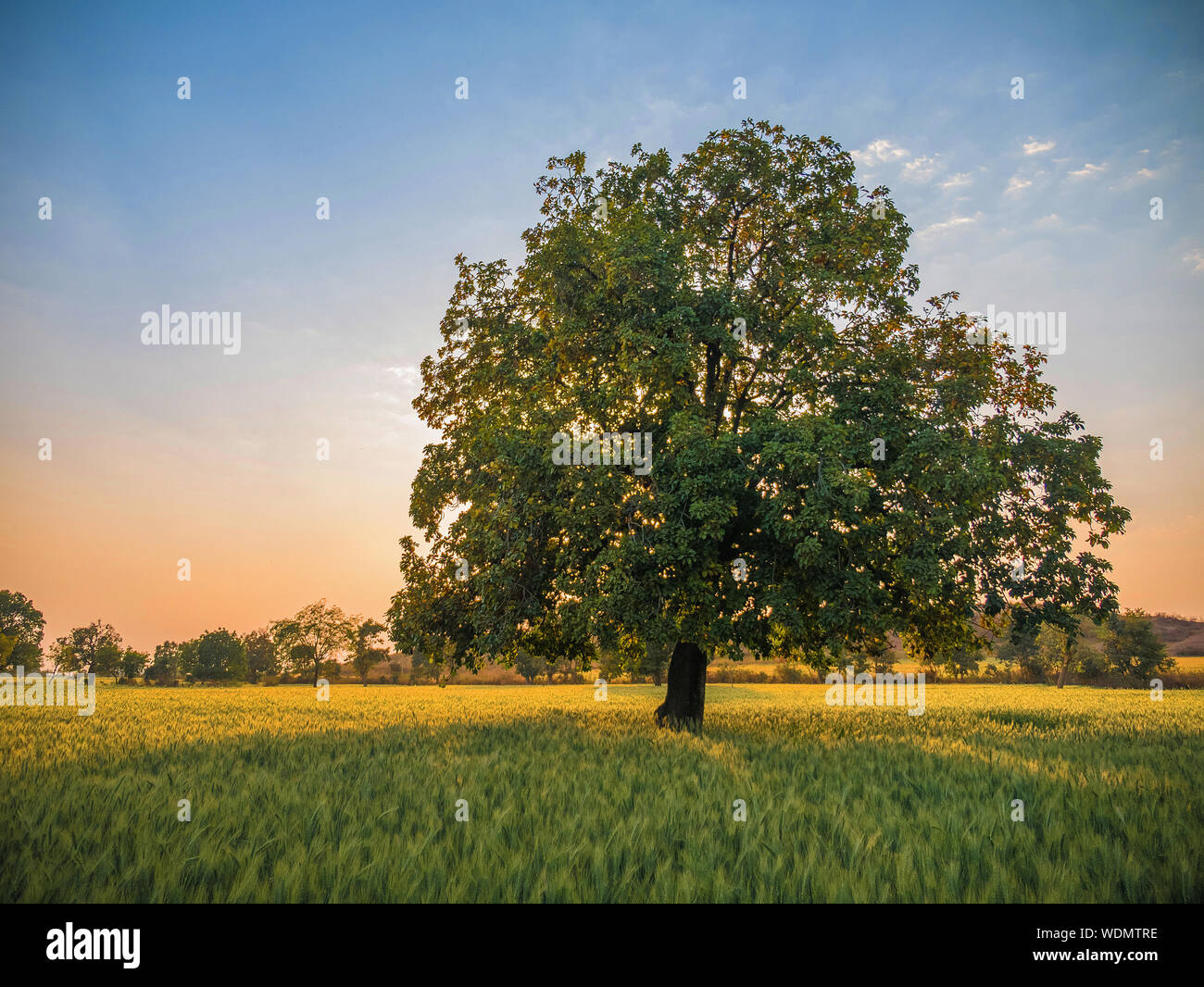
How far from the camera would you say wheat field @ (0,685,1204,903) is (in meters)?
5.53

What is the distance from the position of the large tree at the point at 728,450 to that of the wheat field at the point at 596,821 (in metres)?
3.50

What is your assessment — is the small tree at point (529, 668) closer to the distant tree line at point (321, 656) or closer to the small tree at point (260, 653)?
the distant tree line at point (321, 656)

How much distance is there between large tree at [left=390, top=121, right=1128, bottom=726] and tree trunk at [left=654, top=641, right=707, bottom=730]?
12cm

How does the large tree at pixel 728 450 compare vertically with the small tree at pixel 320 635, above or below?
above

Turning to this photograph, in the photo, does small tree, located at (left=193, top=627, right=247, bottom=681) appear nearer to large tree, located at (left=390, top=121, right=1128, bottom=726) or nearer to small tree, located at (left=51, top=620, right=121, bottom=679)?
small tree, located at (left=51, top=620, right=121, bottom=679)

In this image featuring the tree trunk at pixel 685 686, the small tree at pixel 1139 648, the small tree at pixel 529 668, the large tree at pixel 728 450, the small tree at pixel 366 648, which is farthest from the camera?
the small tree at pixel 366 648

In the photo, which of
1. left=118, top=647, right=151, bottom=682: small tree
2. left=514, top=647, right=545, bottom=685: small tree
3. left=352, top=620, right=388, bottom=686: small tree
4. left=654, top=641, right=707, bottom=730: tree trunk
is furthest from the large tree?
left=118, top=647, right=151, bottom=682: small tree

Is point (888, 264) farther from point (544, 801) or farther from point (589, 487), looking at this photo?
point (544, 801)

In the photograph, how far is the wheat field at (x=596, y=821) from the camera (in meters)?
5.53

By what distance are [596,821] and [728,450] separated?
8.73 m

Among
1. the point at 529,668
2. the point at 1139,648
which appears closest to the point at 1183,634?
the point at 1139,648

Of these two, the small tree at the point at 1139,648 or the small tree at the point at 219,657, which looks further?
the small tree at the point at 219,657

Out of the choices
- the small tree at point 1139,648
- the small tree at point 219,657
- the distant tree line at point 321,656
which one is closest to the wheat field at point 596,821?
the distant tree line at point 321,656
